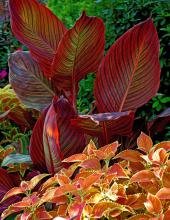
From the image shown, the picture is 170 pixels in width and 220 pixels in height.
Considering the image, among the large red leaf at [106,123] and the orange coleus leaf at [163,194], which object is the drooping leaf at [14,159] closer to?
the large red leaf at [106,123]

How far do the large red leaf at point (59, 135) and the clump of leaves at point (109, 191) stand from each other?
14cm

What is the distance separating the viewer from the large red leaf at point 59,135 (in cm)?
174

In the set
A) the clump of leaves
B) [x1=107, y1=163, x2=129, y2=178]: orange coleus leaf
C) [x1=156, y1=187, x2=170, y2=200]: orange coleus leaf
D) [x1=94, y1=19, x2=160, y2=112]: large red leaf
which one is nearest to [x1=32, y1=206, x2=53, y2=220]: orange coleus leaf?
the clump of leaves

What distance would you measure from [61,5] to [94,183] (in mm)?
3091

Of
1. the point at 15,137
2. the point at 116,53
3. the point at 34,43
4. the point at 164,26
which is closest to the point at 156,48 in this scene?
the point at 116,53

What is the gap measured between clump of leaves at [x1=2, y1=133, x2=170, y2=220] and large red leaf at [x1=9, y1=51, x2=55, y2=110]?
0.51 m

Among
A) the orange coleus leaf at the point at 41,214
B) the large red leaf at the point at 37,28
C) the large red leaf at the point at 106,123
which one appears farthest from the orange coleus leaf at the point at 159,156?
the large red leaf at the point at 37,28

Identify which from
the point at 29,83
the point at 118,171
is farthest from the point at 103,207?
the point at 29,83

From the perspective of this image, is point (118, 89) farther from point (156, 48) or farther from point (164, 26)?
point (164, 26)

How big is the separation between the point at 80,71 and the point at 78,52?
0.10 metres

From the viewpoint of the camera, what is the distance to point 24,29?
196 centimetres

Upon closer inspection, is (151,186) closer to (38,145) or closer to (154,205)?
(154,205)

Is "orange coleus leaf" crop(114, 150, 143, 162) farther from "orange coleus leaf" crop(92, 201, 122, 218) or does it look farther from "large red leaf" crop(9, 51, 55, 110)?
"large red leaf" crop(9, 51, 55, 110)

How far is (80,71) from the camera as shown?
2.00 meters
